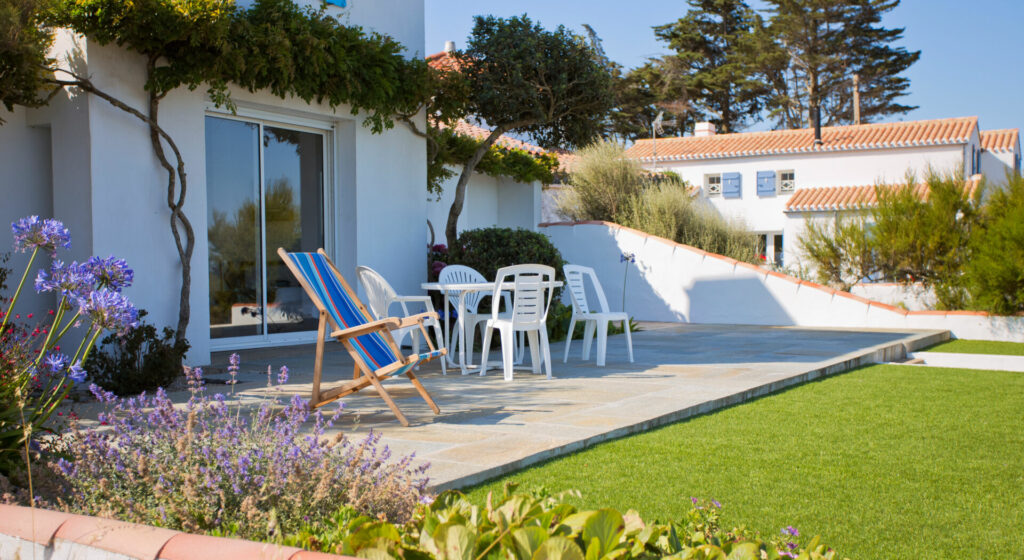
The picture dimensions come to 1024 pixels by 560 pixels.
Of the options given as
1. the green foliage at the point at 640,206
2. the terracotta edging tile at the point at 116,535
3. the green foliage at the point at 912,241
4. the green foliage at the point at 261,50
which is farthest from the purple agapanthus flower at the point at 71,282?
the green foliage at the point at 640,206

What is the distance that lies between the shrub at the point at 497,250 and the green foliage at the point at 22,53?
4680 mm

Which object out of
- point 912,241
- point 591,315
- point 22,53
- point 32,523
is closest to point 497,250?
point 591,315

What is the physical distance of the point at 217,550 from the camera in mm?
1822

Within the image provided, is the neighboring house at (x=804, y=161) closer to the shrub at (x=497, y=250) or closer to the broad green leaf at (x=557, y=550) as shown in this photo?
the shrub at (x=497, y=250)

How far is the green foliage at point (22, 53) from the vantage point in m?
5.39

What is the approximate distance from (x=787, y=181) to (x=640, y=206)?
1413cm

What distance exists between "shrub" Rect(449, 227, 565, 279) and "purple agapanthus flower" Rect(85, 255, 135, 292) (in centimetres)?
613

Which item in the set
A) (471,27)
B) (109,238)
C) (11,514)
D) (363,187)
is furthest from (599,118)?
(11,514)

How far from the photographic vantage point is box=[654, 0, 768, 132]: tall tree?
112 feet

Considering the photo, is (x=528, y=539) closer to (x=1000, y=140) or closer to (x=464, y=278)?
(x=464, y=278)

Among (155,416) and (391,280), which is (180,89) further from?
(155,416)

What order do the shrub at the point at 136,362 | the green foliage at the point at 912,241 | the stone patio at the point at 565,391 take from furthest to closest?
the green foliage at the point at 912,241 < the shrub at the point at 136,362 < the stone patio at the point at 565,391

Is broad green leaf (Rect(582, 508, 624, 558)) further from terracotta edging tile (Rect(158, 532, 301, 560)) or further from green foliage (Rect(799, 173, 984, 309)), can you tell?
green foliage (Rect(799, 173, 984, 309))

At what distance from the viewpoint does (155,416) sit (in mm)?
2752
